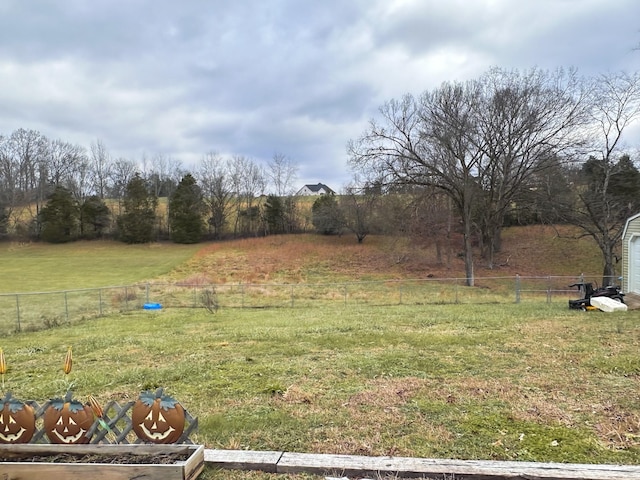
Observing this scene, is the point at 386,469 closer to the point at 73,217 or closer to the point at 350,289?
the point at 350,289

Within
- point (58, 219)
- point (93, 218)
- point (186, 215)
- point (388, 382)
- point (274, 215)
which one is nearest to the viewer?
point (388, 382)

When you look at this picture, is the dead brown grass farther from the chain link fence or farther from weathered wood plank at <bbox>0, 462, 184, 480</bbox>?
weathered wood plank at <bbox>0, 462, 184, 480</bbox>

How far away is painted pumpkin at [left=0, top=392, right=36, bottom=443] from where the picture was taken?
10.4 feet

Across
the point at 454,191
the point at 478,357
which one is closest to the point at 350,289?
the point at 454,191

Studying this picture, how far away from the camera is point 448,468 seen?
2996mm

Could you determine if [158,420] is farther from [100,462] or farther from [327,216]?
[327,216]

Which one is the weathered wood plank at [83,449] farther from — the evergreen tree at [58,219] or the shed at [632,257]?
the evergreen tree at [58,219]

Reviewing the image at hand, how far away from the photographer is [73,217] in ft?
168

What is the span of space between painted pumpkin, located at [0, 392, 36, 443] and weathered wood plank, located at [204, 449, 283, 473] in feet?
4.46

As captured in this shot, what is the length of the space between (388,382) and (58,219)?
2170 inches

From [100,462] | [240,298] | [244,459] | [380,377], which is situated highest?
[100,462]

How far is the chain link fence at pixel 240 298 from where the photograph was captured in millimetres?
16280

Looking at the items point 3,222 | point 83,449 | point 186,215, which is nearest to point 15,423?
point 83,449

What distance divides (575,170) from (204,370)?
3001 centimetres
